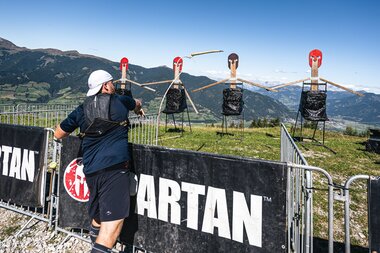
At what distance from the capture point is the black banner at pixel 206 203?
2.91m

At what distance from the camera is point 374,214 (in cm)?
263

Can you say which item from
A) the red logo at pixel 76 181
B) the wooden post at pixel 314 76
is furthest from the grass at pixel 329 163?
the red logo at pixel 76 181

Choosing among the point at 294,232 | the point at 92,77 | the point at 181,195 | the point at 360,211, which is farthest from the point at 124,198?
the point at 360,211

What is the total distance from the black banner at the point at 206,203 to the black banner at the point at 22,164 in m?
2.16

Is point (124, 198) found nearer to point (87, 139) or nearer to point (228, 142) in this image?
point (87, 139)

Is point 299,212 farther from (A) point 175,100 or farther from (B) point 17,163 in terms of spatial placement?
(A) point 175,100

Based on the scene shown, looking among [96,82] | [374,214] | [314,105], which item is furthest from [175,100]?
[374,214]

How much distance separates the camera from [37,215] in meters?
5.01

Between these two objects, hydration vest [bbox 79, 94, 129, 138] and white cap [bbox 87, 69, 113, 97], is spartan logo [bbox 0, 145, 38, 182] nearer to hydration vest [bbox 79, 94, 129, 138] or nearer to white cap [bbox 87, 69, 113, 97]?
hydration vest [bbox 79, 94, 129, 138]

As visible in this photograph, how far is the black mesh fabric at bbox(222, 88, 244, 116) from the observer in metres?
13.7

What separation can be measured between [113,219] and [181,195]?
0.91m

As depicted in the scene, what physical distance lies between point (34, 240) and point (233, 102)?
36.6ft

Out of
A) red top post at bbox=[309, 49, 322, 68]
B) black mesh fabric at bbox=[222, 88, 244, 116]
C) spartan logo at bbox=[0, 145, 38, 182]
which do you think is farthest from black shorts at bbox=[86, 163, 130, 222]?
red top post at bbox=[309, 49, 322, 68]

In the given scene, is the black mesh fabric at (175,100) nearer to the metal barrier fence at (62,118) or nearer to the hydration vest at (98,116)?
the metal barrier fence at (62,118)
